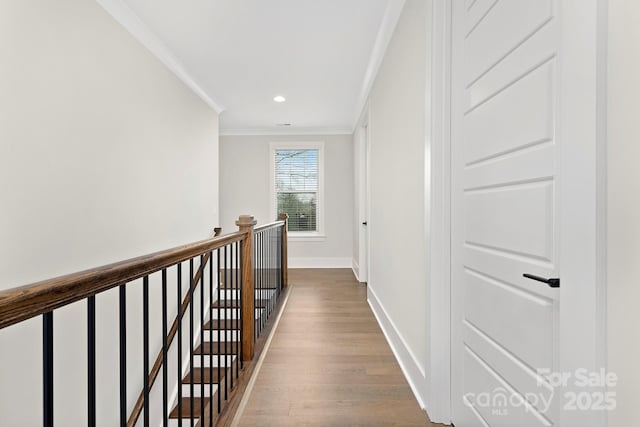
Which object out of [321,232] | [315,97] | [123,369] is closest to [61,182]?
[123,369]

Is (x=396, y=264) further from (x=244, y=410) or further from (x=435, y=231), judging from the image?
(x=244, y=410)

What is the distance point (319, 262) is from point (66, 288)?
5721mm

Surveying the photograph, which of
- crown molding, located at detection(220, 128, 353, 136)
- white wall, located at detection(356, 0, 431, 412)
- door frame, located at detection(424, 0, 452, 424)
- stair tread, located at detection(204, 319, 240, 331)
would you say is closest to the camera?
door frame, located at detection(424, 0, 452, 424)

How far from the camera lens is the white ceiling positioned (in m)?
2.53

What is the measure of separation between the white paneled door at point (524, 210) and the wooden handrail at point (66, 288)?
3.67 ft

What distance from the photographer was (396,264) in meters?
2.54

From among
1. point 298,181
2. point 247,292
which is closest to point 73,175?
point 247,292

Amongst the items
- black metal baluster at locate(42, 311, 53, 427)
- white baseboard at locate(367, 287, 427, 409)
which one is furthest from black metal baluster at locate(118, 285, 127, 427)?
white baseboard at locate(367, 287, 427, 409)

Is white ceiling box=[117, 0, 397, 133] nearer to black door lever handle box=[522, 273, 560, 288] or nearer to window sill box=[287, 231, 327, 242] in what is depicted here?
black door lever handle box=[522, 273, 560, 288]

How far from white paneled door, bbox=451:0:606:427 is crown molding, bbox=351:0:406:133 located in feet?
3.13

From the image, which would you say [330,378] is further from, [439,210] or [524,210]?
[524,210]

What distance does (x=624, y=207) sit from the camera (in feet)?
2.31

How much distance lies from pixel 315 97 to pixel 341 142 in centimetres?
188

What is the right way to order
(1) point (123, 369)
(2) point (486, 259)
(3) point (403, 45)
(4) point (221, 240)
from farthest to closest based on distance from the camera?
(3) point (403, 45) < (4) point (221, 240) < (2) point (486, 259) < (1) point (123, 369)
